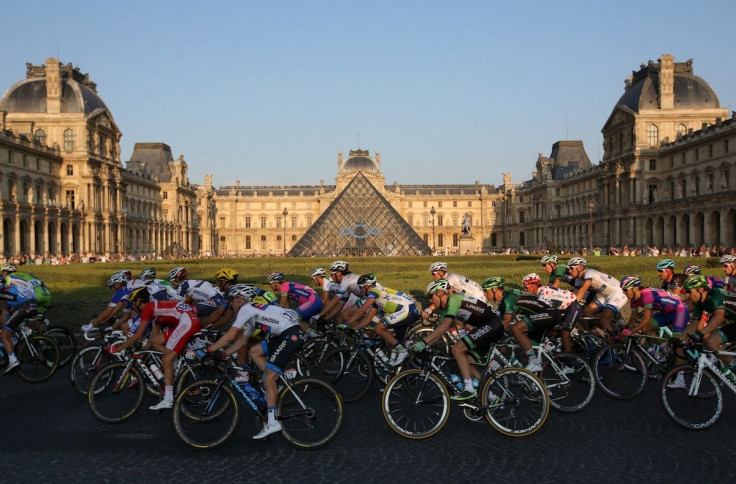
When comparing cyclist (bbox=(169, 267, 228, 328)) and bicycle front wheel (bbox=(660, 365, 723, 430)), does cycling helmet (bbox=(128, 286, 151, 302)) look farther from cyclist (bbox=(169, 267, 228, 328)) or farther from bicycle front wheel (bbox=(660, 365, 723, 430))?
bicycle front wheel (bbox=(660, 365, 723, 430))

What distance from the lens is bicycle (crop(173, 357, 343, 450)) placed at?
6668mm

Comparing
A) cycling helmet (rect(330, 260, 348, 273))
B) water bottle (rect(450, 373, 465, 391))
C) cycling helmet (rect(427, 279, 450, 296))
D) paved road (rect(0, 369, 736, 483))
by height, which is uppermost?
cycling helmet (rect(330, 260, 348, 273))

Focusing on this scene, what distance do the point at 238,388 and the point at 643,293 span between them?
5.68m

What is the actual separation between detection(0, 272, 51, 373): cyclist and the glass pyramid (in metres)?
43.7

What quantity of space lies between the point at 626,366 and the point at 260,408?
4.91 metres

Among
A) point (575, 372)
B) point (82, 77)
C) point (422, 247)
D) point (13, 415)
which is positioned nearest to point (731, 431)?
point (575, 372)

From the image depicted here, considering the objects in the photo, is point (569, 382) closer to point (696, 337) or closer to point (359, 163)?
point (696, 337)

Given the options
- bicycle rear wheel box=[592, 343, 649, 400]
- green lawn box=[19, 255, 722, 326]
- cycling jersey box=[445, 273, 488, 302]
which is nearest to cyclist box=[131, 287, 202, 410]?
cycling jersey box=[445, 273, 488, 302]

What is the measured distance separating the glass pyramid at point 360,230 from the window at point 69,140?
2551 cm

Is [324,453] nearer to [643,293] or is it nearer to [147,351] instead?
[147,351]

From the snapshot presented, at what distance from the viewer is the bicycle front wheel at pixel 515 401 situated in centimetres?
702

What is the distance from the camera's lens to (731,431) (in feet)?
23.2

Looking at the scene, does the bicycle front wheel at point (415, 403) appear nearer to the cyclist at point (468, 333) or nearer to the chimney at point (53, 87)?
the cyclist at point (468, 333)

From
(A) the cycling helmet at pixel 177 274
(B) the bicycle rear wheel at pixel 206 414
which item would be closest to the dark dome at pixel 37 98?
(A) the cycling helmet at pixel 177 274
